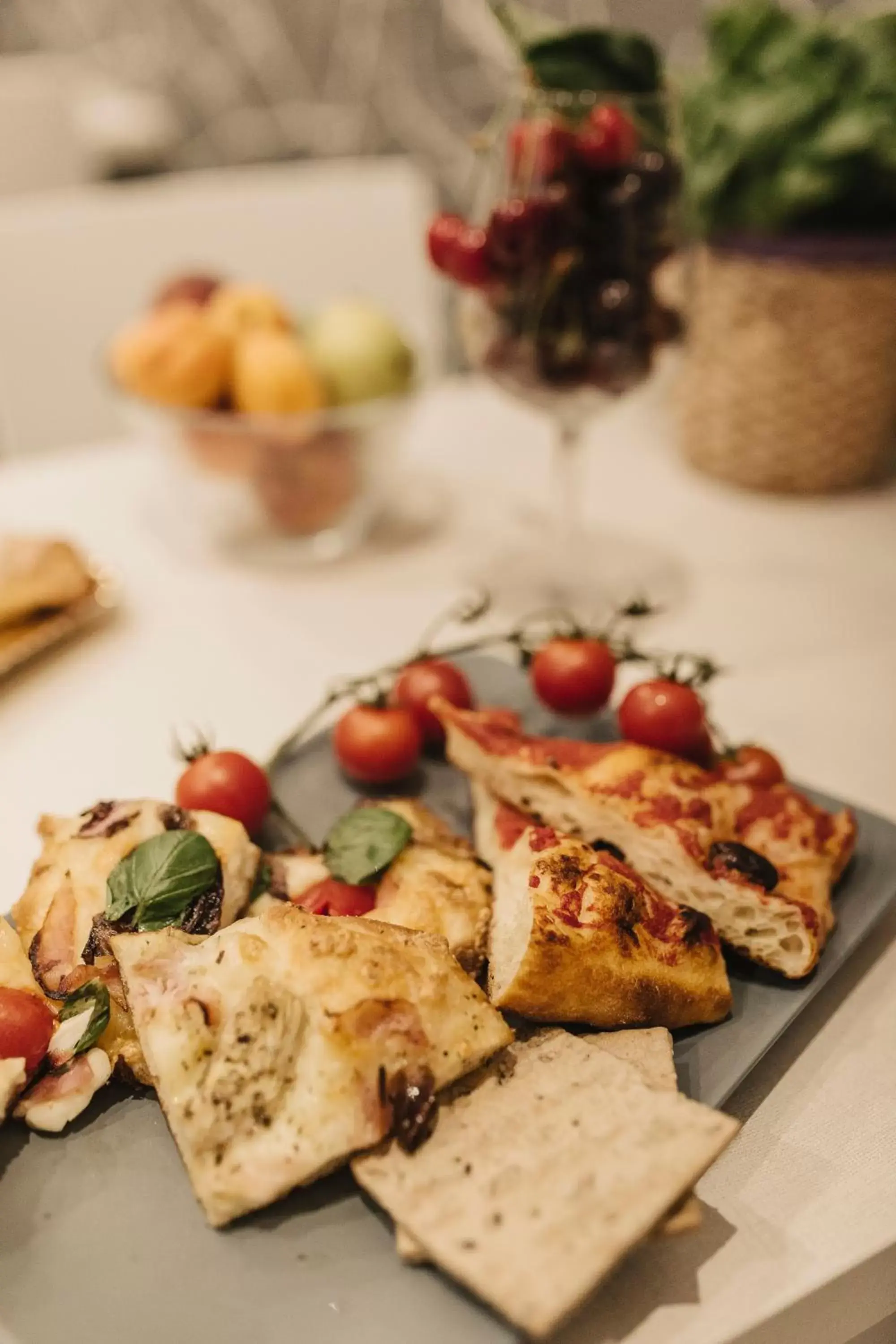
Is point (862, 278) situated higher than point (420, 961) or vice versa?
point (862, 278)

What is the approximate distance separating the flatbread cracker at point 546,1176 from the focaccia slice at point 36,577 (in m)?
0.89

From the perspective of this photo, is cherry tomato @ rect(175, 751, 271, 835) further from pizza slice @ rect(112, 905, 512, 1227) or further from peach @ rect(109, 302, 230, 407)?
peach @ rect(109, 302, 230, 407)

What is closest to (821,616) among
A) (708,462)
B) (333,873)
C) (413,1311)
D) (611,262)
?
(708,462)

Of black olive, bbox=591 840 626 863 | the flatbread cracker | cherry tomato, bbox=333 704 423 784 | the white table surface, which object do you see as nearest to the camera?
the flatbread cracker

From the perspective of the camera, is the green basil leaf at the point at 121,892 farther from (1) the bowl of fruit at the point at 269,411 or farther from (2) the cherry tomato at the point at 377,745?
(1) the bowl of fruit at the point at 269,411

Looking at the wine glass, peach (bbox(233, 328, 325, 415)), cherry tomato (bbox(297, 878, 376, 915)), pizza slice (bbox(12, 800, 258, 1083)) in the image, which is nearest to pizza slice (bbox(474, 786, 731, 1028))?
cherry tomato (bbox(297, 878, 376, 915))

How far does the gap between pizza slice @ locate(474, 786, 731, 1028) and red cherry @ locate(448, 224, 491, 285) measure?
0.76 metres

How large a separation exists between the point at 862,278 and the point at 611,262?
0.47 m

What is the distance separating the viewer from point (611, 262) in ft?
4.36

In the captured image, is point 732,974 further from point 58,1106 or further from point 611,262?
point 611,262

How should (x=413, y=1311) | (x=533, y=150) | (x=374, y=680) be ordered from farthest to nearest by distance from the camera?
(x=533, y=150)
(x=374, y=680)
(x=413, y=1311)

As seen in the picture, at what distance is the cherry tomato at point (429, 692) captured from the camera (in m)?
1.18

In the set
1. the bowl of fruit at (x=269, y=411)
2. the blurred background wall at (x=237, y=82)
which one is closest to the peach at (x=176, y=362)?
the bowl of fruit at (x=269, y=411)

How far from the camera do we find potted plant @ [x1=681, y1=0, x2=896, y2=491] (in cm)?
152
